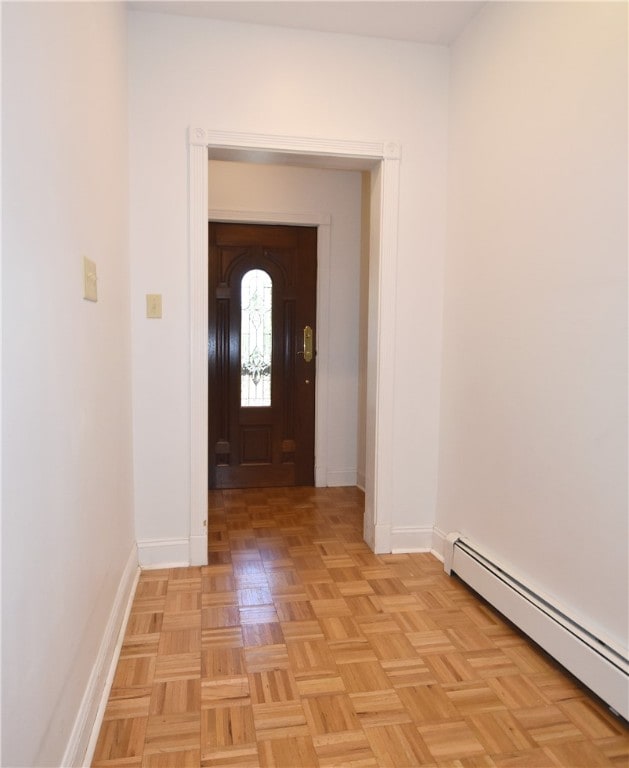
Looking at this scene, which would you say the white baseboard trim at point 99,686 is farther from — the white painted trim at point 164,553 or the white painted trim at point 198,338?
the white painted trim at point 198,338

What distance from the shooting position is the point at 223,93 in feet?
8.84

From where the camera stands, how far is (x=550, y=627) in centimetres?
195

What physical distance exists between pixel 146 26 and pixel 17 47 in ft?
6.18

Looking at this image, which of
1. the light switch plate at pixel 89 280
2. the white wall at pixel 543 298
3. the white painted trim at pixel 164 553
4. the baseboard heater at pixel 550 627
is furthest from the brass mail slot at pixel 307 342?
the light switch plate at pixel 89 280

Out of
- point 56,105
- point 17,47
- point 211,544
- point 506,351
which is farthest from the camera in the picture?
point 211,544

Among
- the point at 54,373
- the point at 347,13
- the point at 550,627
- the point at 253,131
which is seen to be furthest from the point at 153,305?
the point at 550,627

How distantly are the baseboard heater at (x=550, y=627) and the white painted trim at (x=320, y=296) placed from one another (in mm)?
1721

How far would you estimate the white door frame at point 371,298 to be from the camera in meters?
2.69

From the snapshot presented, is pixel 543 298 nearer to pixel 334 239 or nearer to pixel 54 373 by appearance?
pixel 54 373

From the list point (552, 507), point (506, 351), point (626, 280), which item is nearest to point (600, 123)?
point (626, 280)

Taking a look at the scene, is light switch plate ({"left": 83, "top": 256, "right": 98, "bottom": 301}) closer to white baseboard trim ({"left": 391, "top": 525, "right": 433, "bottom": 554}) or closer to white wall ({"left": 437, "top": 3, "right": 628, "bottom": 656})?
white wall ({"left": 437, "top": 3, "right": 628, "bottom": 656})

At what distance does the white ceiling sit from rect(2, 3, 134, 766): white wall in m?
0.65

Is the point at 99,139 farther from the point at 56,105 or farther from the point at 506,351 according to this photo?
the point at 506,351

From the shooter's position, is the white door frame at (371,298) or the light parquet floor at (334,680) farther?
the white door frame at (371,298)
